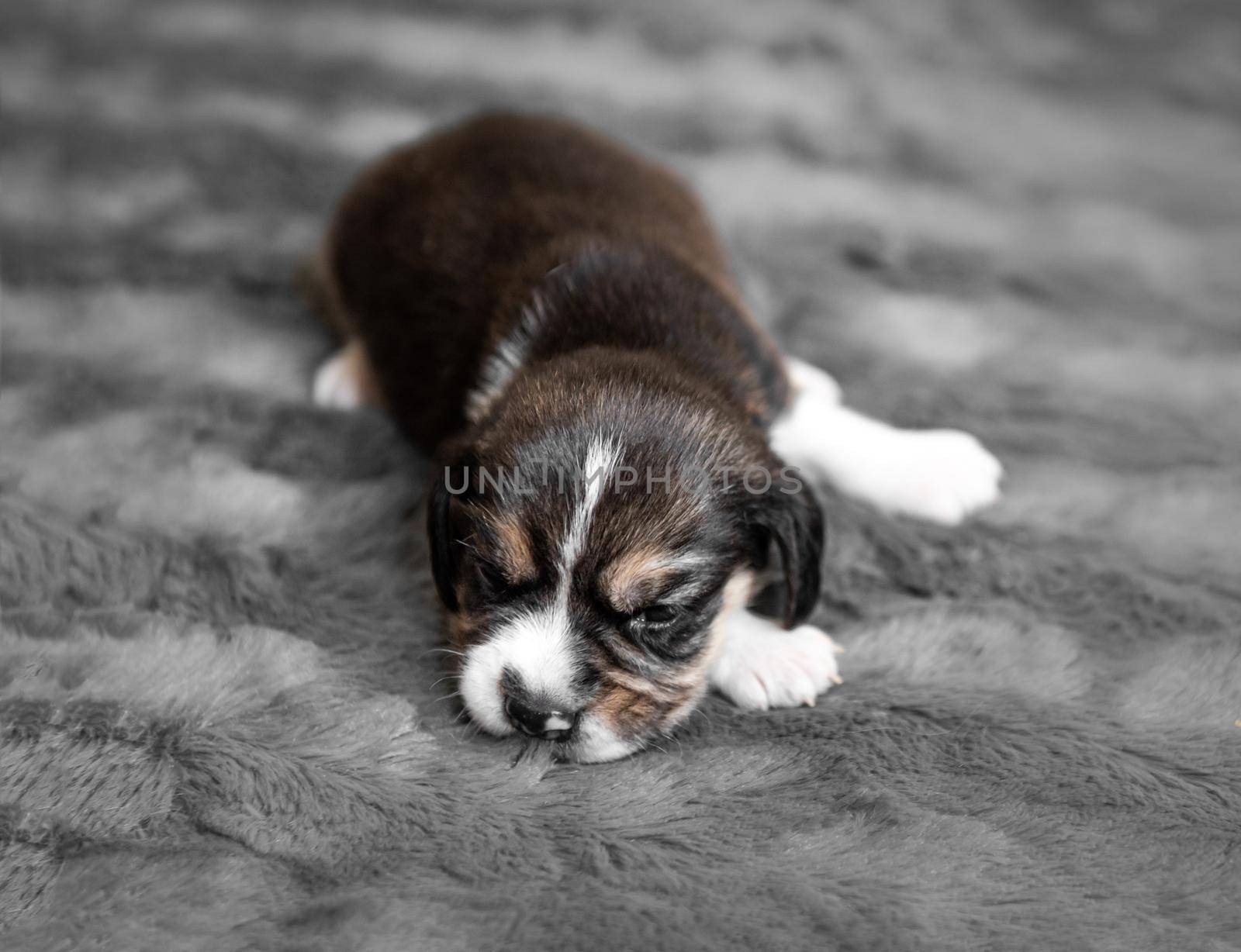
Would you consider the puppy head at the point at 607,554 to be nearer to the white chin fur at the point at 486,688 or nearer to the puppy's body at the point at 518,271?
the white chin fur at the point at 486,688

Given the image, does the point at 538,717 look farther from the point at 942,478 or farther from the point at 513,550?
the point at 942,478

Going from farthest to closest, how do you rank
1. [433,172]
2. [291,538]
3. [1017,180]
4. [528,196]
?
[1017,180] < [433,172] < [528,196] < [291,538]

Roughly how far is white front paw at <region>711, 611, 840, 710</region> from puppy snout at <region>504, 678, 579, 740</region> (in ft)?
1.30

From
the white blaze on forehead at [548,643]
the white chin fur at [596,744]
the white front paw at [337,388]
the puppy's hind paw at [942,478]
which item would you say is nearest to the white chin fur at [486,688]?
the white blaze on forehead at [548,643]

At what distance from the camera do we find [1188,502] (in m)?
3.04

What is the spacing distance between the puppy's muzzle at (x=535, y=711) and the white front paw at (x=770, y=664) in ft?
1.29

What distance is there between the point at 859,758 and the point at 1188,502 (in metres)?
1.34

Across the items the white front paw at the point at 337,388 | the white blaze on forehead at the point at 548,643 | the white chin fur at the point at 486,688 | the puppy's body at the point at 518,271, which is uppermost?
the puppy's body at the point at 518,271

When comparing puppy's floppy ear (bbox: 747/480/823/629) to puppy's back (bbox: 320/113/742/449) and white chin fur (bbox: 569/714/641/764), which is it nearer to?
white chin fur (bbox: 569/714/641/764)

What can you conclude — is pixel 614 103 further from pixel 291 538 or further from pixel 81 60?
pixel 291 538

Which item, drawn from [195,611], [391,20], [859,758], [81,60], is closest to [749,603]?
[859,758]

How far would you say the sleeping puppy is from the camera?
222 centimetres

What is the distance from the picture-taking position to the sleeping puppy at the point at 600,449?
2.22 metres

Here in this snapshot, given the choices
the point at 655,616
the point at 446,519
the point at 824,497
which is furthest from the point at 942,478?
the point at 446,519
